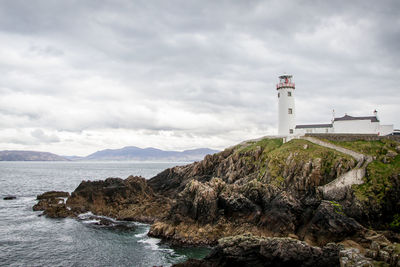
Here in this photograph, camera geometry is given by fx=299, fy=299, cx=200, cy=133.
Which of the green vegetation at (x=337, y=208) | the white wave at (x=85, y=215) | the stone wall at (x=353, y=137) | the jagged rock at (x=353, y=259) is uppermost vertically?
the stone wall at (x=353, y=137)

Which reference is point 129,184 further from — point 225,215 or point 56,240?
point 225,215

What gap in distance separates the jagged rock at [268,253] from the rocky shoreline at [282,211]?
0.09 metres

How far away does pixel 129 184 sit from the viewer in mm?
63875

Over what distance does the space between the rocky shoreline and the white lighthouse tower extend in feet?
28.3

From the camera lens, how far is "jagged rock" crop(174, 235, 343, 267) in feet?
91.4

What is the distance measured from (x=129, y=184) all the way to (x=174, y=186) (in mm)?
13043

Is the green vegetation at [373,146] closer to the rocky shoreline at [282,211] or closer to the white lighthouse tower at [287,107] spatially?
the rocky shoreline at [282,211]

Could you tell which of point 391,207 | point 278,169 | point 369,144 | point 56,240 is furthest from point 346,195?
point 56,240

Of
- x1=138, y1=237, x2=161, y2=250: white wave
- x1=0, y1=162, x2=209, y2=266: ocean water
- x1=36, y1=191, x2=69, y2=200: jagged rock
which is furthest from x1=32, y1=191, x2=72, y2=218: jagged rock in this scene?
x1=138, y1=237, x2=161, y2=250: white wave

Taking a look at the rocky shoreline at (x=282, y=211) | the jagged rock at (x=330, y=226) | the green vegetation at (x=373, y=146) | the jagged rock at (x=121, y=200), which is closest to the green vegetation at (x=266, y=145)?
the rocky shoreline at (x=282, y=211)

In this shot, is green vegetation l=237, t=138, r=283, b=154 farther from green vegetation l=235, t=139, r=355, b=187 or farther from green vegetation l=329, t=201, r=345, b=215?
green vegetation l=329, t=201, r=345, b=215

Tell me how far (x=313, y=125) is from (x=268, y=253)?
4605 centimetres

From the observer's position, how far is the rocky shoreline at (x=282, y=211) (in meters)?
28.7

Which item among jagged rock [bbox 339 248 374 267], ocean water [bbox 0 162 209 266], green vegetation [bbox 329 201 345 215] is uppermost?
green vegetation [bbox 329 201 345 215]
